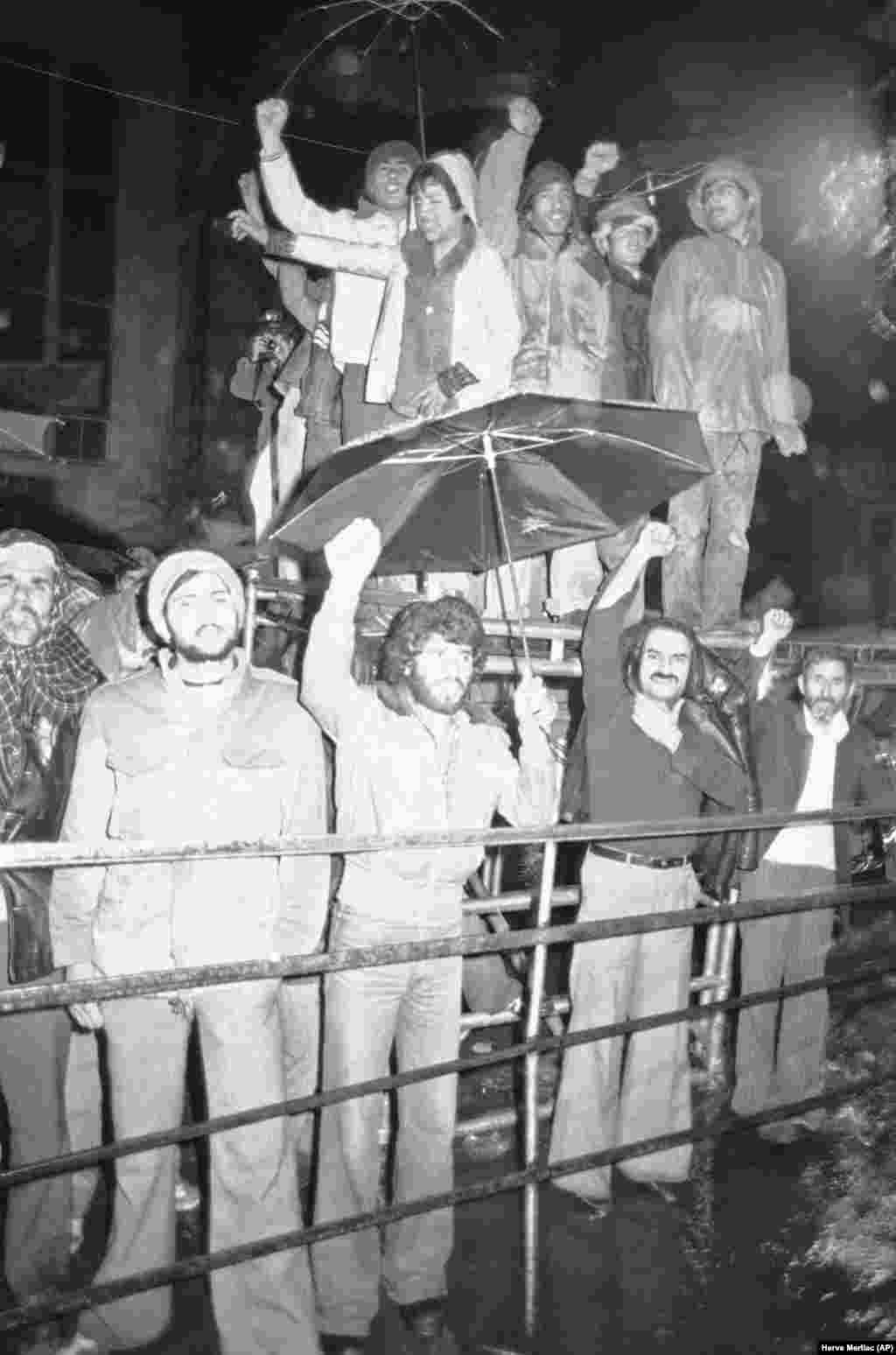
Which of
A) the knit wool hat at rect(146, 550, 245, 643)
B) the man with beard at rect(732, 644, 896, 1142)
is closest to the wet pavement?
the man with beard at rect(732, 644, 896, 1142)

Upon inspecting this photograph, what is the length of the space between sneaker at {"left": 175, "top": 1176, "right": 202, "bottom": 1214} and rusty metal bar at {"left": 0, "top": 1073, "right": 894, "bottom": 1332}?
A: 0.74 m

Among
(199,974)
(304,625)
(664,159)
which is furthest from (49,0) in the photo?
(199,974)

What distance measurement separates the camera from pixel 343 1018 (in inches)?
136

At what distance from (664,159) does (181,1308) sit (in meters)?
8.41

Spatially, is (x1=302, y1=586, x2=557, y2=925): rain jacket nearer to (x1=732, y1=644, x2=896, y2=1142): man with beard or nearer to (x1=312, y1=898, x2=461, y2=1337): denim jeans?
(x1=312, y1=898, x2=461, y2=1337): denim jeans

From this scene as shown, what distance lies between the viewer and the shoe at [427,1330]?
3.37 meters

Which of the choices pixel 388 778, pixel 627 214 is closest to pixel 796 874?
pixel 388 778

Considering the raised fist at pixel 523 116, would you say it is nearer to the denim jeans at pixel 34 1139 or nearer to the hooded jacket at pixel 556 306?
the hooded jacket at pixel 556 306

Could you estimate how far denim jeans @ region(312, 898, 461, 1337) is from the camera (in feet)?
11.1

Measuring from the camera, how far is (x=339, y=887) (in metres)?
3.79

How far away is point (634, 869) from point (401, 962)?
1742 mm

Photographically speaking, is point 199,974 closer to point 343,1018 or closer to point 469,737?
point 343,1018

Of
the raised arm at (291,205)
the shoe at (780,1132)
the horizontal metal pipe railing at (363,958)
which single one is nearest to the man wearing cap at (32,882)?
the horizontal metal pipe railing at (363,958)

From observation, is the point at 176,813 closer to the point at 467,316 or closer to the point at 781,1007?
the point at 781,1007
